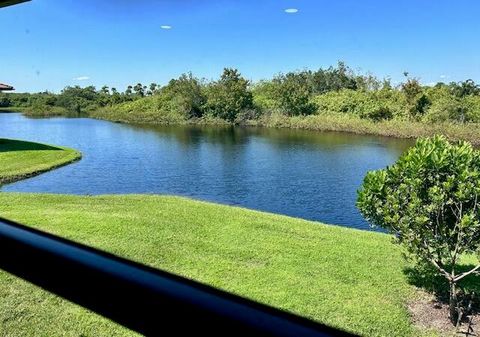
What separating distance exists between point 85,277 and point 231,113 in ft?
131

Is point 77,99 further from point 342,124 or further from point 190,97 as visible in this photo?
point 342,124

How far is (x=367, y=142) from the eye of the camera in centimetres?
2823

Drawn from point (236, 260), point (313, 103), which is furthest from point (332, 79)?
point (236, 260)

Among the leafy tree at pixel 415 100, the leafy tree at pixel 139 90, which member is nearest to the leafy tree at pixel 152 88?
the leafy tree at pixel 139 90

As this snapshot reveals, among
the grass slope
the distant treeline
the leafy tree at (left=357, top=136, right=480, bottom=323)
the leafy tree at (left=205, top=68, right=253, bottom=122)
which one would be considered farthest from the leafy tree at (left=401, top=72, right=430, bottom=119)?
the leafy tree at (left=357, top=136, right=480, bottom=323)

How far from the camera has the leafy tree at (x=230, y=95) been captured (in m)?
39.8

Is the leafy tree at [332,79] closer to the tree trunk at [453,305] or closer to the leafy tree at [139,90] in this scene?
the leafy tree at [139,90]

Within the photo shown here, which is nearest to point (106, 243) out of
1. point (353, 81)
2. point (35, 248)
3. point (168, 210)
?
point (168, 210)

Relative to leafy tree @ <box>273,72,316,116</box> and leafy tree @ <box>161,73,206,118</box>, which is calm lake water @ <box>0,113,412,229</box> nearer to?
leafy tree @ <box>273,72,316,116</box>

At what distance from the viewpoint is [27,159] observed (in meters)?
17.4

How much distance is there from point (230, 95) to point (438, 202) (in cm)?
3569

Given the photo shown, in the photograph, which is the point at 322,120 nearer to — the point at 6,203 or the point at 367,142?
the point at 367,142

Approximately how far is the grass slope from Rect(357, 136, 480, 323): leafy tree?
81 cm

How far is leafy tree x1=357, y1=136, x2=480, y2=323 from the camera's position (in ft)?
15.0
